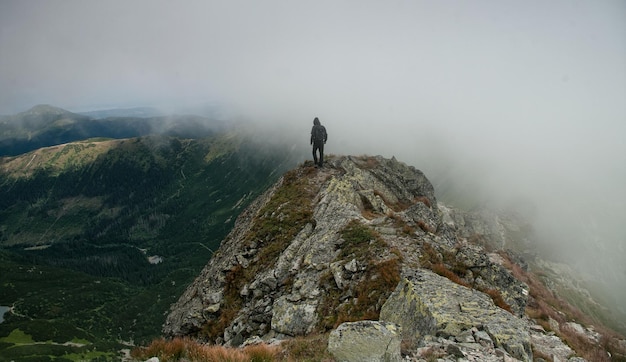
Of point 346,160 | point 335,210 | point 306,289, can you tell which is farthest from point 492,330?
Answer: point 346,160

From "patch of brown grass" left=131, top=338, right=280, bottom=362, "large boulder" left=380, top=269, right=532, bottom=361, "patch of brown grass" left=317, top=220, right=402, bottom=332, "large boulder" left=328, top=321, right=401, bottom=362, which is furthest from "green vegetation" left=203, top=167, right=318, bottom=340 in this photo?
"large boulder" left=328, top=321, right=401, bottom=362

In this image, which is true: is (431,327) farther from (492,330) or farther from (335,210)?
(335,210)

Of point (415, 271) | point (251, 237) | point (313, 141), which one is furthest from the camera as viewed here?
point (313, 141)

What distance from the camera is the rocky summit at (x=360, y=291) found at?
515 inches

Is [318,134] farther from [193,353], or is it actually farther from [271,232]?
[193,353]

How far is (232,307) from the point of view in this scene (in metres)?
25.7

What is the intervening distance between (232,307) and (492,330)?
59.6 feet

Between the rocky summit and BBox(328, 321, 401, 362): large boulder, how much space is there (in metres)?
0.03

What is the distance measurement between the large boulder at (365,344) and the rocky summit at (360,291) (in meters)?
0.03

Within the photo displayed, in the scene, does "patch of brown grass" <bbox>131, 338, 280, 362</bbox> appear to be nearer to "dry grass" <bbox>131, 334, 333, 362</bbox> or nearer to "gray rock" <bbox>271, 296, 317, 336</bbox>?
"dry grass" <bbox>131, 334, 333, 362</bbox>

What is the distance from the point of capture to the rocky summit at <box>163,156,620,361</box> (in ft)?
42.9

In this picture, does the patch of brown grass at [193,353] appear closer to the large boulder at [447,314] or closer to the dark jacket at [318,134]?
the large boulder at [447,314]

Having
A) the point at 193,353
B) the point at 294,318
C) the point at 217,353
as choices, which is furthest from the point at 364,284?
the point at 193,353

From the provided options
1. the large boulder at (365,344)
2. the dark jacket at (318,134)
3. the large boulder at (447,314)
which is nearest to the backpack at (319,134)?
the dark jacket at (318,134)
